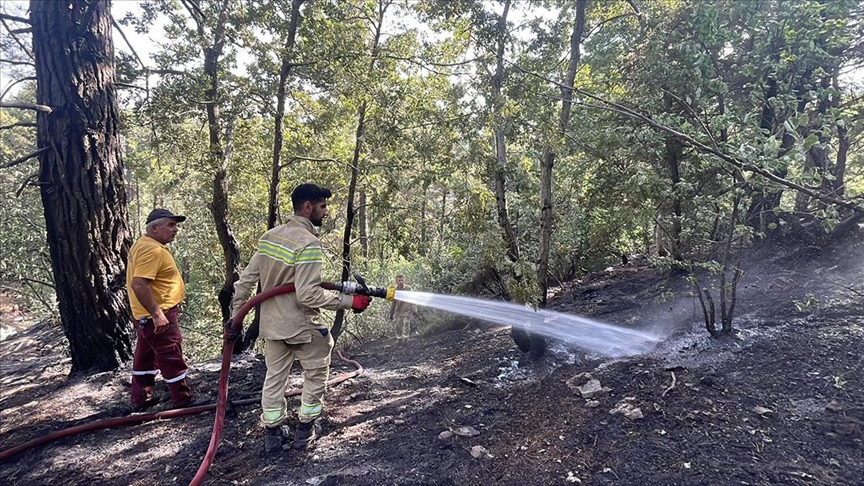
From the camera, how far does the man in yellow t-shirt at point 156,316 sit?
12.3 ft

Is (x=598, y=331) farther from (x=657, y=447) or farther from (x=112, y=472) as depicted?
(x=112, y=472)

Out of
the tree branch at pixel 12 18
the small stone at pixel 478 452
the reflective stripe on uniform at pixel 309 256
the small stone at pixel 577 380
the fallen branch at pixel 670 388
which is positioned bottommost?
the small stone at pixel 478 452

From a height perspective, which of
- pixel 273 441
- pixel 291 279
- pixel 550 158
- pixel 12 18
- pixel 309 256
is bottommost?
pixel 273 441

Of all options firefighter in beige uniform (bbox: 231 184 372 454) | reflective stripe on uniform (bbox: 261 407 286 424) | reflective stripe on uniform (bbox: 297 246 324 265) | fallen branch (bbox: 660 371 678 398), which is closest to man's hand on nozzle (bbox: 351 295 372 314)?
firefighter in beige uniform (bbox: 231 184 372 454)

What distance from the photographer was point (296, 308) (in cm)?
321

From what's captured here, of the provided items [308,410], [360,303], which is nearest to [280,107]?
[360,303]

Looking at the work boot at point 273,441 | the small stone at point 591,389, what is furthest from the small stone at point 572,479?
the work boot at point 273,441

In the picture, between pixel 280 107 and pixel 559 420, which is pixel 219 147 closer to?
pixel 280 107

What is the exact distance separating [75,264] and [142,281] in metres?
1.38

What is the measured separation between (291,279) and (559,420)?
87.2 inches

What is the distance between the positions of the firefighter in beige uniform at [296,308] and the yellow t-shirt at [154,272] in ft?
3.37

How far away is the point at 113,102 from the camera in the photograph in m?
4.74

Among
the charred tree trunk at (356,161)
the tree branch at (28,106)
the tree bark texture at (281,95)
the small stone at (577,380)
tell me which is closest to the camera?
the small stone at (577,380)

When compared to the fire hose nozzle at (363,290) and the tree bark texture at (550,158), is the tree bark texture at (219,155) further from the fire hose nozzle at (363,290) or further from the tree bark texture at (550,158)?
the tree bark texture at (550,158)
